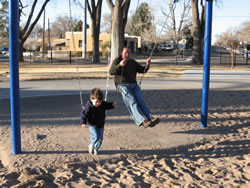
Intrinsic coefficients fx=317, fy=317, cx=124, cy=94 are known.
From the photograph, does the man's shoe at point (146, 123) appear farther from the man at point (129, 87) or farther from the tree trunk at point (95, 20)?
the tree trunk at point (95, 20)

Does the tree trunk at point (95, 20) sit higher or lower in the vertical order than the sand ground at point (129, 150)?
higher

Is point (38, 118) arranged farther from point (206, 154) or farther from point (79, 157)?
point (206, 154)

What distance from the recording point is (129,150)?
17.6 feet

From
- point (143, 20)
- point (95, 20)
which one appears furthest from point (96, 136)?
point (143, 20)

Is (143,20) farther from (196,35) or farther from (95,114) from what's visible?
(95,114)

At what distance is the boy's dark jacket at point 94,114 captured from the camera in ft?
15.7

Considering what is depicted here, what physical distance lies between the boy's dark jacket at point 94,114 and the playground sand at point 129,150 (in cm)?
57

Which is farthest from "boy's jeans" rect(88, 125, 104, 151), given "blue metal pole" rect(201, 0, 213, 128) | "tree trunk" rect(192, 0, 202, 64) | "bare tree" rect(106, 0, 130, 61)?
"tree trunk" rect(192, 0, 202, 64)

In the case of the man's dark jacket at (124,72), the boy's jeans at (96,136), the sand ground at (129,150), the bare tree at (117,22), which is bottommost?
the sand ground at (129,150)

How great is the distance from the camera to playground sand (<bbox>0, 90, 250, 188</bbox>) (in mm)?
4168

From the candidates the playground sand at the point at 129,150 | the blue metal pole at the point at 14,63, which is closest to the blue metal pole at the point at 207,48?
the playground sand at the point at 129,150

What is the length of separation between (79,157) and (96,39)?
25.7 meters

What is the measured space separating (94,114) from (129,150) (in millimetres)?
1002

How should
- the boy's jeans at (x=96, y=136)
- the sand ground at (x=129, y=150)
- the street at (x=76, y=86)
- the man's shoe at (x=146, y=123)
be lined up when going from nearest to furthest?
1. the sand ground at (x=129, y=150)
2. the boy's jeans at (x=96, y=136)
3. the man's shoe at (x=146, y=123)
4. the street at (x=76, y=86)
